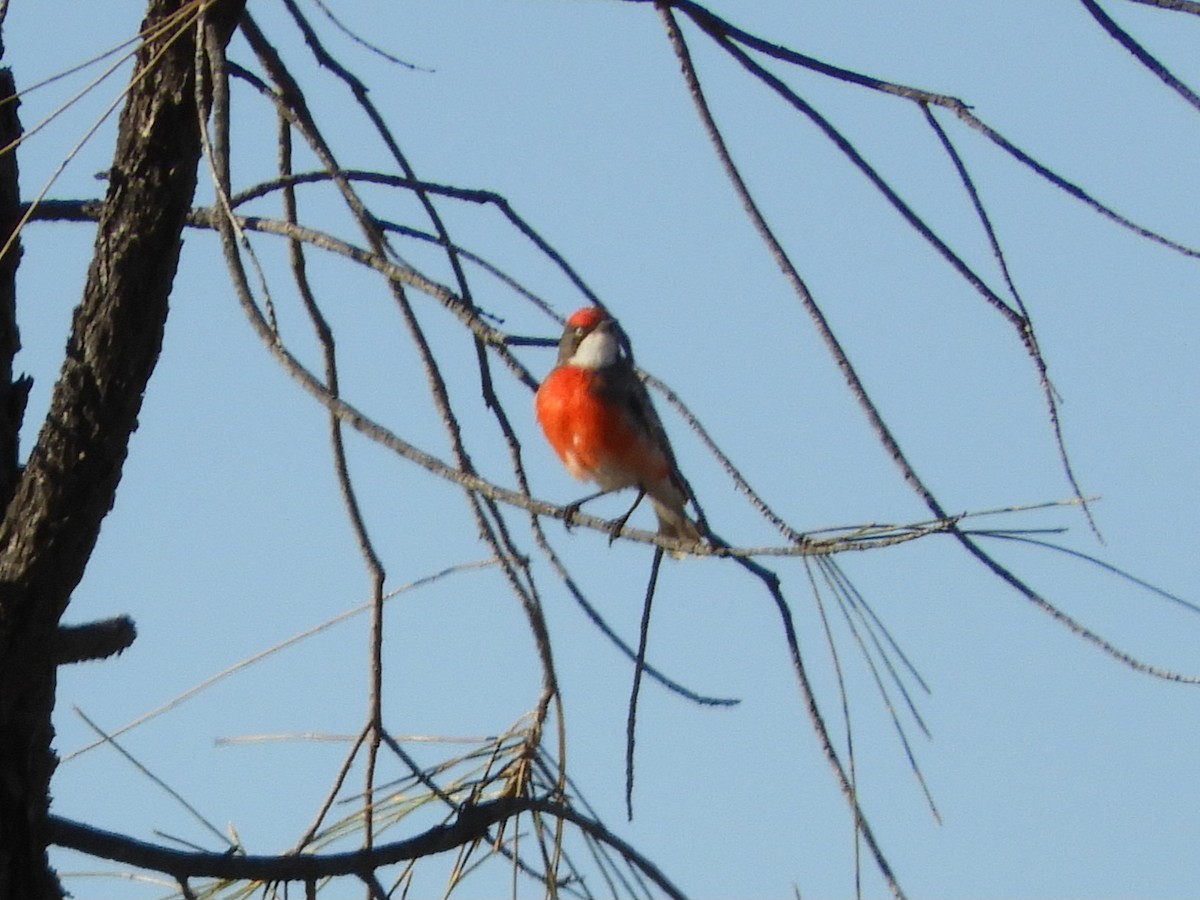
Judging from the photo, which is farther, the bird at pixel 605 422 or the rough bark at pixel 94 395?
the bird at pixel 605 422

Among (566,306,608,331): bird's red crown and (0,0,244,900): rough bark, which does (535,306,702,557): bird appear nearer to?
(566,306,608,331): bird's red crown

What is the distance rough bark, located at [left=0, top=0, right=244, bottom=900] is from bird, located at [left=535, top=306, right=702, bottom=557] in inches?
79.7

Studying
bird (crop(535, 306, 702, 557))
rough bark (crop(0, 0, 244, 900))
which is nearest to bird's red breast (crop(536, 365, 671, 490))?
bird (crop(535, 306, 702, 557))

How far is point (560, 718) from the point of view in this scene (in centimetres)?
258

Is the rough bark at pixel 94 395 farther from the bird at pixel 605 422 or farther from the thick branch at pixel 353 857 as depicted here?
the bird at pixel 605 422

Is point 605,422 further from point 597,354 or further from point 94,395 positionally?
point 94,395

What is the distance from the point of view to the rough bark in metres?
2.58

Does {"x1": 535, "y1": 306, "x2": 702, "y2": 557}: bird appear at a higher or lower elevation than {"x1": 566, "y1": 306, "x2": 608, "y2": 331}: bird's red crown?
lower

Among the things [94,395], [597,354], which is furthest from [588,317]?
[94,395]

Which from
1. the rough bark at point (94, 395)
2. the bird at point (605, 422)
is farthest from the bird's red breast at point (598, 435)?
the rough bark at point (94, 395)

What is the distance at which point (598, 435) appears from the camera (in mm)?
4641

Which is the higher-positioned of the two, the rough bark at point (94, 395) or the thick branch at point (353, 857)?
the rough bark at point (94, 395)

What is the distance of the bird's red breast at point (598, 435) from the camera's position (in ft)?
15.2

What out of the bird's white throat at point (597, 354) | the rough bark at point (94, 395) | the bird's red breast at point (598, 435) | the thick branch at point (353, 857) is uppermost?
the bird's white throat at point (597, 354)
